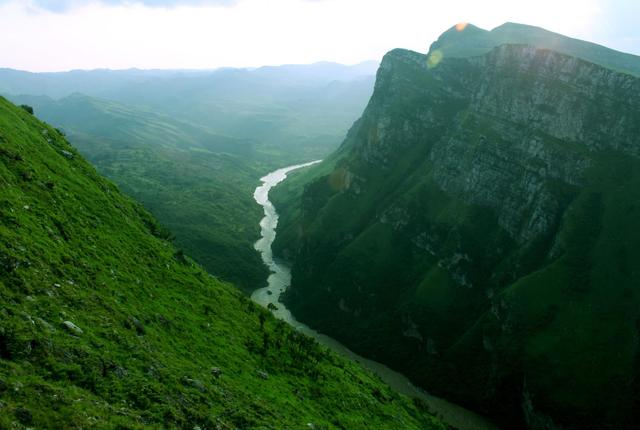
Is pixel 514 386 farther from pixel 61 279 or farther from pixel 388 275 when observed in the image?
pixel 61 279

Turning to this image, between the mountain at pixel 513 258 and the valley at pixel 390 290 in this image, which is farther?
the mountain at pixel 513 258

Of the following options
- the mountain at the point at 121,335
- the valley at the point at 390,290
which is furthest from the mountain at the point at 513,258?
the mountain at the point at 121,335

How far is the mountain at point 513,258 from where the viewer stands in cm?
10256

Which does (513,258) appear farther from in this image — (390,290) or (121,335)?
(121,335)

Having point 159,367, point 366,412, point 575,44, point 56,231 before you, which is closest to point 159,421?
point 159,367

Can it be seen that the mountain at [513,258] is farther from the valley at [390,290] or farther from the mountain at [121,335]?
the mountain at [121,335]

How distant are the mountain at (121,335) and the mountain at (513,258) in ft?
131

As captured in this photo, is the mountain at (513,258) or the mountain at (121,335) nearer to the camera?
the mountain at (121,335)

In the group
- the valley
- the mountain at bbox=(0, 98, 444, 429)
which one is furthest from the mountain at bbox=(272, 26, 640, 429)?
the mountain at bbox=(0, 98, 444, 429)

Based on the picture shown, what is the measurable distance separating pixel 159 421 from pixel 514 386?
321ft

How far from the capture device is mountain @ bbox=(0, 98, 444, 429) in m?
28.8

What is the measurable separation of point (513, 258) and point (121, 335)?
394 feet

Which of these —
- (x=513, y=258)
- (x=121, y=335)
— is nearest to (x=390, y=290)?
(x=513, y=258)

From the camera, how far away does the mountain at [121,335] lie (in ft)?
94.5
